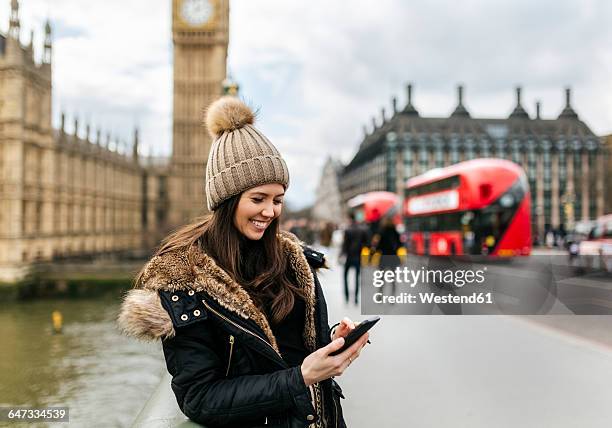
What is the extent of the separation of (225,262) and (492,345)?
3544 millimetres

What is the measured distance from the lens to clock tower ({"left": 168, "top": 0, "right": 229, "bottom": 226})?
165ft

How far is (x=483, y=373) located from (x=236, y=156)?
111 inches

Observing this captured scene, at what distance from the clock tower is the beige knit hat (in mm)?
49081

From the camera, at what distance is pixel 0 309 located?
28.4 meters

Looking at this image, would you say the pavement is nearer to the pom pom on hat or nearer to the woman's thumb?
the woman's thumb

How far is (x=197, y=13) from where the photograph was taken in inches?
1986

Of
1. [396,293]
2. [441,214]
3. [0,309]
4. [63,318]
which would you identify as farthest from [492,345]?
[0,309]

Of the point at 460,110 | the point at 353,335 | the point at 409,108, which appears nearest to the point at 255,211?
the point at 353,335

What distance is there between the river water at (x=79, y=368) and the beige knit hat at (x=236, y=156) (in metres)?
8.65

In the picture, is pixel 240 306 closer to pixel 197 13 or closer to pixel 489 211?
pixel 489 211

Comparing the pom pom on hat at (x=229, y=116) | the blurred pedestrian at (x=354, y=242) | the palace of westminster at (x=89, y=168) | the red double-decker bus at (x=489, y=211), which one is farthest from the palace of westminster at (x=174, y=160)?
the pom pom on hat at (x=229, y=116)

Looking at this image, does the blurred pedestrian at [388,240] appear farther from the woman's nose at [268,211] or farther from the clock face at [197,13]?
the clock face at [197,13]

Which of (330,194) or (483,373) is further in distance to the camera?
(330,194)

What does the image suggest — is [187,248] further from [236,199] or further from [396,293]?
[396,293]
